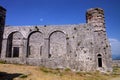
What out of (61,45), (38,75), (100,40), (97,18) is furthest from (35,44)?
(97,18)

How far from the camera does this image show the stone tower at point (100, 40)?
2217 centimetres

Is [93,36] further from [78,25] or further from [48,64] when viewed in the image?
[48,64]

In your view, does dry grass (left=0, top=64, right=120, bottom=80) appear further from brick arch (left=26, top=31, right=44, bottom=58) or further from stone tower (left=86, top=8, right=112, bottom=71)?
brick arch (left=26, top=31, right=44, bottom=58)

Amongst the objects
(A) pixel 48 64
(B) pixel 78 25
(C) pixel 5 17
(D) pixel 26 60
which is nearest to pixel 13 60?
(D) pixel 26 60

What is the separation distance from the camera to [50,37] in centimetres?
2534

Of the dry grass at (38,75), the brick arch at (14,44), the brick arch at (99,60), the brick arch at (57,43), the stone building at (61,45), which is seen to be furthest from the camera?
the brick arch at (14,44)

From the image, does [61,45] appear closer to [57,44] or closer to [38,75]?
[57,44]

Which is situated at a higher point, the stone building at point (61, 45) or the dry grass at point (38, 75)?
the stone building at point (61, 45)

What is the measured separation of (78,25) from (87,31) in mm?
1849

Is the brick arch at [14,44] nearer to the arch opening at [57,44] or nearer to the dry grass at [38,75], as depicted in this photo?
the arch opening at [57,44]

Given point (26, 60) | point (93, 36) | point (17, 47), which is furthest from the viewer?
point (17, 47)

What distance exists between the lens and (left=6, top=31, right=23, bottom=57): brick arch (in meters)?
26.1

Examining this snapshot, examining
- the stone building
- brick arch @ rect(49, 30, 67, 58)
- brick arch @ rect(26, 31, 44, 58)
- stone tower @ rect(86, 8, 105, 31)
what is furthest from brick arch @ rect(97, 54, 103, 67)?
brick arch @ rect(26, 31, 44, 58)

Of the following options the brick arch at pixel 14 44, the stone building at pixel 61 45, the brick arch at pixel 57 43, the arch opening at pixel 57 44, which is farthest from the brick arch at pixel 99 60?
the brick arch at pixel 14 44
